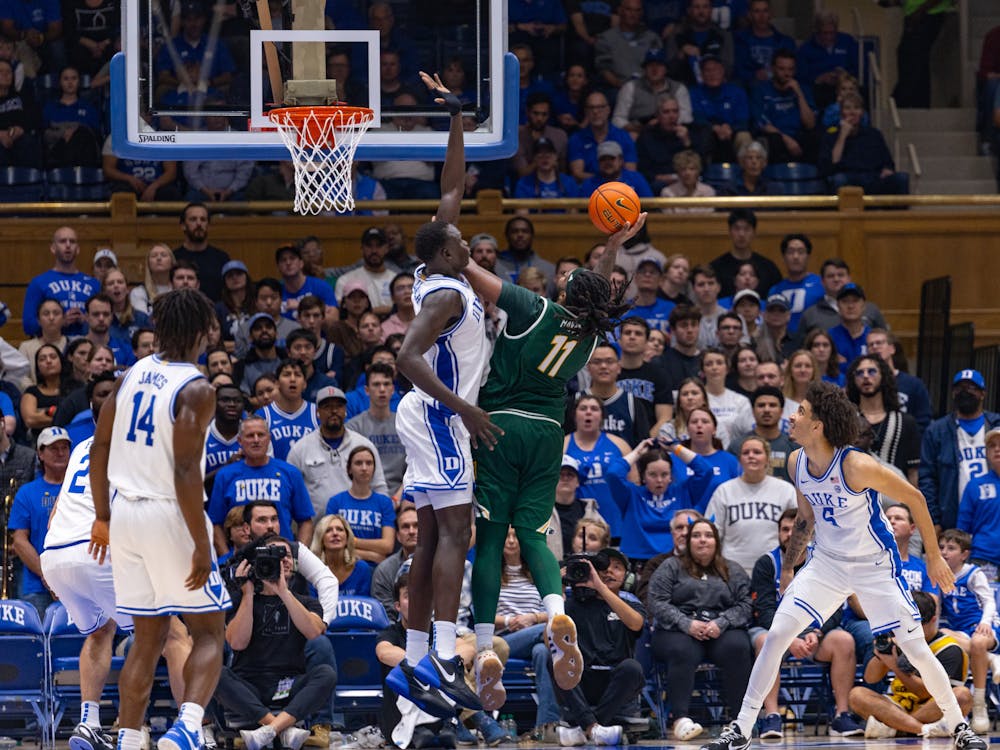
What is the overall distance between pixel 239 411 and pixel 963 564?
5.94 meters

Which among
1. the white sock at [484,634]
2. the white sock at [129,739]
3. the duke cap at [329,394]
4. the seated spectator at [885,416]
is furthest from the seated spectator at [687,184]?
the white sock at [129,739]

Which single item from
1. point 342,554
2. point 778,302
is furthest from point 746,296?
point 342,554

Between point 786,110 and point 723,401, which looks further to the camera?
point 786,110

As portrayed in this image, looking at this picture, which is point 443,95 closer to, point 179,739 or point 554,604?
point 554,604

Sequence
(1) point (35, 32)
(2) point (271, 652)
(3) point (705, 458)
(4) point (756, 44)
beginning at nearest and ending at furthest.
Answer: (2) point (271, 652), (3) point (705, 458), (1) point (35, 32), (4) point (756, 44)

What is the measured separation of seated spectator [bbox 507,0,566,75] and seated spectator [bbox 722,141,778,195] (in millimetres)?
2524

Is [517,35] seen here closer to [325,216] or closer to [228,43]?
[325,216]

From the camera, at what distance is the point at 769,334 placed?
50.8ft

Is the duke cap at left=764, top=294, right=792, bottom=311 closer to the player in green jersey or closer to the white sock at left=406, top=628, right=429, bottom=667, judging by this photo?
the player in green jersey

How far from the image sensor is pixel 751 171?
1773cm

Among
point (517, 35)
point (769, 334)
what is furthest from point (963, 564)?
point (517, 35)

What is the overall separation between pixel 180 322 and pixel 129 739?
2126 mm

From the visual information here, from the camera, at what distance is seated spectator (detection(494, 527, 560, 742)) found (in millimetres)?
11875

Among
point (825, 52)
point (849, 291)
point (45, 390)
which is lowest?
point (45, 390)
